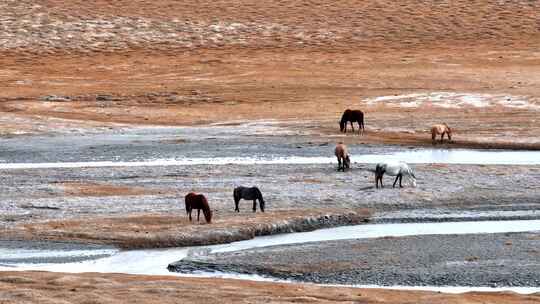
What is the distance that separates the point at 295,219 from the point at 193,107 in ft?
86.1

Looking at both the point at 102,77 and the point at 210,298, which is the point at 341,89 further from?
the point at 210,298

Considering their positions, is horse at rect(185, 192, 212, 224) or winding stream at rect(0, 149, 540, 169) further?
winding stream at rect(0, 149, 540, 169)

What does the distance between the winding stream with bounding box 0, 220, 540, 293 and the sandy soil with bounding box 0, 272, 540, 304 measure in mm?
992

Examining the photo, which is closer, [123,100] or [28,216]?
[28,216]

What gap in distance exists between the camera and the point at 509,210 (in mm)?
31141

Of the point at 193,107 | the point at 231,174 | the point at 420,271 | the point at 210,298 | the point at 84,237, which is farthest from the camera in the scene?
the point at 193,107

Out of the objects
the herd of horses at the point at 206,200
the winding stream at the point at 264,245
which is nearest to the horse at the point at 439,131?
the winding stream at the point at 264,245

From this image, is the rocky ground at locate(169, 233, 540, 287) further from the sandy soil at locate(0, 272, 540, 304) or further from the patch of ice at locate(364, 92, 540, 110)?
the patch of ice at locate(364, 92, 540, 110)

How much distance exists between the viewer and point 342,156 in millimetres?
35750

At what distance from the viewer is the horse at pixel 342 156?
35562 mm

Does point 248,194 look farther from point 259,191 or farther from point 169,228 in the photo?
point 169,228

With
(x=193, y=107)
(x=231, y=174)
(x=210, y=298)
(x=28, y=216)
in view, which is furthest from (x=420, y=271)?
(x=193, y=107)

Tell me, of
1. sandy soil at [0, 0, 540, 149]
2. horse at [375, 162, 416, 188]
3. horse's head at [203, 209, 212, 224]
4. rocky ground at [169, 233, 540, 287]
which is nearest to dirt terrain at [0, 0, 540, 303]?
sandy soil at [0, 0, 540, 149]

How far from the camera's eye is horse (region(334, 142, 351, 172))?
3556 centimetres
